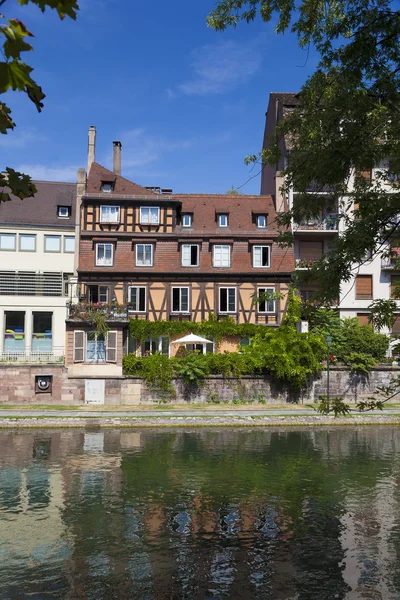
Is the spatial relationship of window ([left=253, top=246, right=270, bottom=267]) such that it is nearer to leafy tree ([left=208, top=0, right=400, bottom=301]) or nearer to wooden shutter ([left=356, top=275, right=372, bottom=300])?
wooden shutter ([left=356, top=275, right=372, bottom=300])

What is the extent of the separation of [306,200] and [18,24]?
699cm

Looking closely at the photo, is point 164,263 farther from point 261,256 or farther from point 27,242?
point 27,242

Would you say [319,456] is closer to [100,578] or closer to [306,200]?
[100,578]

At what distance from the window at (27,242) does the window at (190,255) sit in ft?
38.7

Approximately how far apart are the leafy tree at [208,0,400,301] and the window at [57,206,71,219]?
39.3 m

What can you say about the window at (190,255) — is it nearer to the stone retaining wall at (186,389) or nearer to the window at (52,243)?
the stone retaining wall at (186,389)

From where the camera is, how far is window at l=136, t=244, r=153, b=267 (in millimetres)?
43969

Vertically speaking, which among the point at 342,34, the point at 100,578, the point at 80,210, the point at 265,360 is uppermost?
the point at 80,210

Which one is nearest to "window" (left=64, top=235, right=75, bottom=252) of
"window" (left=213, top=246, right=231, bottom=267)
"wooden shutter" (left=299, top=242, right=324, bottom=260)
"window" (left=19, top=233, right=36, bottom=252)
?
"window" (left=19, top=233, right=36, bottom=252)

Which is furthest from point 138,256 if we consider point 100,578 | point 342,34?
point 342,34

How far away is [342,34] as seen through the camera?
29.1 ft

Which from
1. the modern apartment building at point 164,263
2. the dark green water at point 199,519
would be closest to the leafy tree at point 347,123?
the dark green water at point 199,519

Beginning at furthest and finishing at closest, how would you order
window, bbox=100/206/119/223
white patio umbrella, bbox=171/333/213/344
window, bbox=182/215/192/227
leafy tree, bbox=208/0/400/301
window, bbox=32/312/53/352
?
window, bbox=182/215/192/227
window, bbox=100/206/119/223
window, bbox=32/312/53/352
white patio umbrella, bbox=171/333/213/344
leafy tree, bbox=208/0/400/301

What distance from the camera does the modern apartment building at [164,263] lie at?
43.4 m
